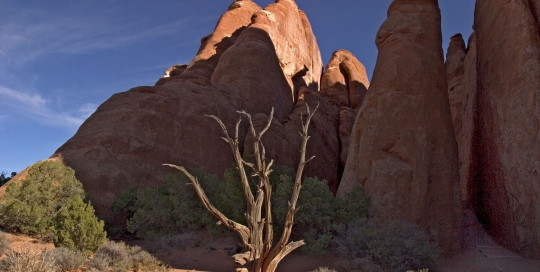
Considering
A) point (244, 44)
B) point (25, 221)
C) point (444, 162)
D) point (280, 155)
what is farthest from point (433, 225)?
point (244, 44)

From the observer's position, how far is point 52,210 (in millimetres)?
16641

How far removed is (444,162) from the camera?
16656mm

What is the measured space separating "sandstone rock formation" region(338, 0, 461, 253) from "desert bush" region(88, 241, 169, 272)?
8.26 meters

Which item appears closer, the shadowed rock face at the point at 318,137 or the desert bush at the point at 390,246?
the desert bush at the point at 390,246

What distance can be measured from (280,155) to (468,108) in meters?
10.7

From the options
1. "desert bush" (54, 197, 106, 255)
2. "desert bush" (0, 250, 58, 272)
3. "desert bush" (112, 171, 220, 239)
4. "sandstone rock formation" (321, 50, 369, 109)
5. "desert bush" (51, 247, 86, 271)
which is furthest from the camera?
"sandstone rock formation" (321, 50, 369, 109)

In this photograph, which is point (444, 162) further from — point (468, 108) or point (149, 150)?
point (149, 150)

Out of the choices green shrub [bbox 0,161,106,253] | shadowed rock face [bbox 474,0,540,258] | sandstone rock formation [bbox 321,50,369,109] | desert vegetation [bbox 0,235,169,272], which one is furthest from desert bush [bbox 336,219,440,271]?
sandstone rock formation [bbox 321,50,369,109]

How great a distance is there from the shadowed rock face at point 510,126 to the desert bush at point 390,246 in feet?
13.6

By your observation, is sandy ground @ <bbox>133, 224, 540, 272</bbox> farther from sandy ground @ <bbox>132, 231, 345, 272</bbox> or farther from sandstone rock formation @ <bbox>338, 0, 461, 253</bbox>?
sandstone rock formation @ <bbox>338, 0, 461, 253</bbox>

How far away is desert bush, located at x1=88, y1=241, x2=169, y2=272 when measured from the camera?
456 inches

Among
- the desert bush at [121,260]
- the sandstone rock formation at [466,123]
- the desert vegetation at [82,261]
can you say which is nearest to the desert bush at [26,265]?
the desert vegetation at [82,261]

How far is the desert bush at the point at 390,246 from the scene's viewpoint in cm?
1335

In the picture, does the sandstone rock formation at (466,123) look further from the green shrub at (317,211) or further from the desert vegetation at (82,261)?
the desert vegetation at (82,261)
